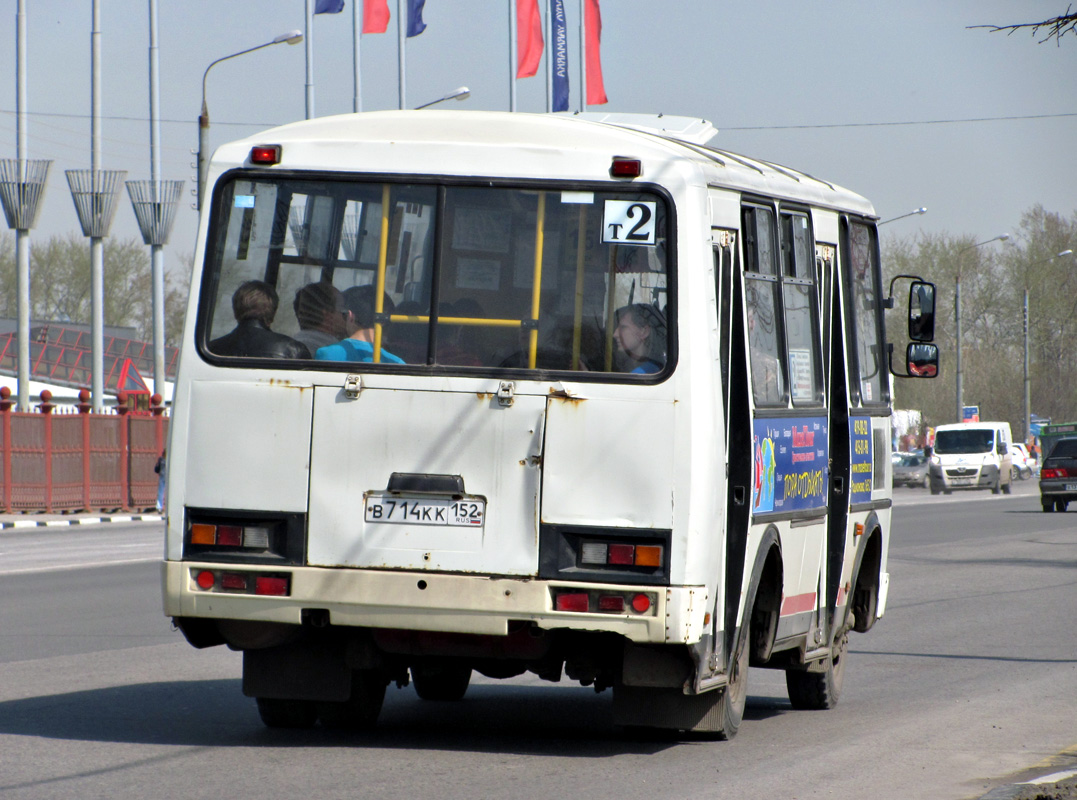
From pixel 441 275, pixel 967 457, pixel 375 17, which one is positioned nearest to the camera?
pixel 441 275

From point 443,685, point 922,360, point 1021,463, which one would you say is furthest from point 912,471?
point 443,685

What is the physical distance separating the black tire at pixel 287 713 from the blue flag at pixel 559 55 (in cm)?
3436

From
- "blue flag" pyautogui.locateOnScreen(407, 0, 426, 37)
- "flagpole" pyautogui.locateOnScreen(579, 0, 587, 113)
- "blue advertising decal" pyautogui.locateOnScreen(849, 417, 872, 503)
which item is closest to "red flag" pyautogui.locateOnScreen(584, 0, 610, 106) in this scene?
"flagpole" pyautogui.locateOnScreen(579, 0, 587, 113)

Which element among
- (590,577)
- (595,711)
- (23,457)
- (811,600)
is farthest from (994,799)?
(23,457)

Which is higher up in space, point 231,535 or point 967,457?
point 231,535

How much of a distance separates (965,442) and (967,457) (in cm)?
54

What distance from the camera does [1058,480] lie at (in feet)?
128

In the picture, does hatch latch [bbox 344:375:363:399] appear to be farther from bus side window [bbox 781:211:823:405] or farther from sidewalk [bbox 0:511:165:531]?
sidewalk [bbox 0:511:165:531]

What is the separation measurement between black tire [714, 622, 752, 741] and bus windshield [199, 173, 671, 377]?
5.10 feet

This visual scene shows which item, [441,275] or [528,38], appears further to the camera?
[528,38]

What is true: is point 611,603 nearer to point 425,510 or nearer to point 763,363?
point 425,510


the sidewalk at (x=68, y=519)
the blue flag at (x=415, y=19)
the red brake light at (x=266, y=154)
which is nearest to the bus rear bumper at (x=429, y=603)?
the red brake light at (x=266, y=154)

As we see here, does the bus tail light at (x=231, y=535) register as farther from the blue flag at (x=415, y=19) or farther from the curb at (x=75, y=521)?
the blue flag at (x=415, y=19)

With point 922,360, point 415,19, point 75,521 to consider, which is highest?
point 415,19
